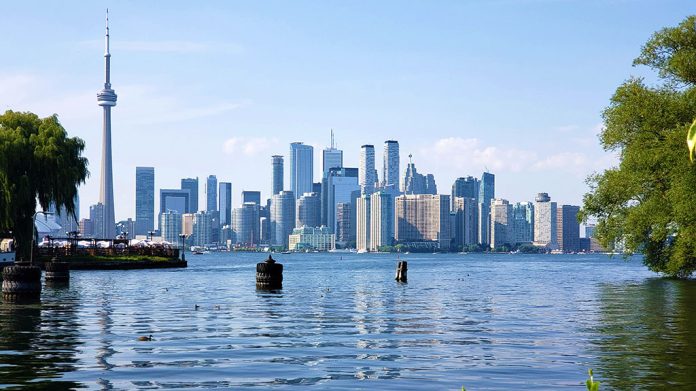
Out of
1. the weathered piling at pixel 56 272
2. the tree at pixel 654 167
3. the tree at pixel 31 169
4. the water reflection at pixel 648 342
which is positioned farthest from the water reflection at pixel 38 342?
the tree at pixel 654 167

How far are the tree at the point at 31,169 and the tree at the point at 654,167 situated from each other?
42962mm

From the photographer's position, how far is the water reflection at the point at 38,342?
79.3 feet

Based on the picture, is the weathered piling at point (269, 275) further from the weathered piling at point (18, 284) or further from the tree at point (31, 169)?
the weathered piling at point (18, 284)

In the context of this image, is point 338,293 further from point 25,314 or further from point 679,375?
point 679,375

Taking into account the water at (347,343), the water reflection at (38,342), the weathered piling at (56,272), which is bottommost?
the water at (347,343)

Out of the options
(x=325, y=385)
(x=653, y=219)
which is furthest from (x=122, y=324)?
(x=653, y=219)

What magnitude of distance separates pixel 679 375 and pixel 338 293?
4455 centimetres

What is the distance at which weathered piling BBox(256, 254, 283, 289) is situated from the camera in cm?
7062

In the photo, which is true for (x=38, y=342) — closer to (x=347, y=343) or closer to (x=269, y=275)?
(x=347, y=343)

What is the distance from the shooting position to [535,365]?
26625 millimetres

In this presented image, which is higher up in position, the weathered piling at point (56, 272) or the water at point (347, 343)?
the weathered piling at point (56, 272)

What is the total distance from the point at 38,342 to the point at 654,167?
47.2 m

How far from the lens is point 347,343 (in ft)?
106

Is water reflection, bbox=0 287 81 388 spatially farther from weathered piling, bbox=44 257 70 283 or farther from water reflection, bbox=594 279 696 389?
weathered piling, bbox=44 257 70 283
